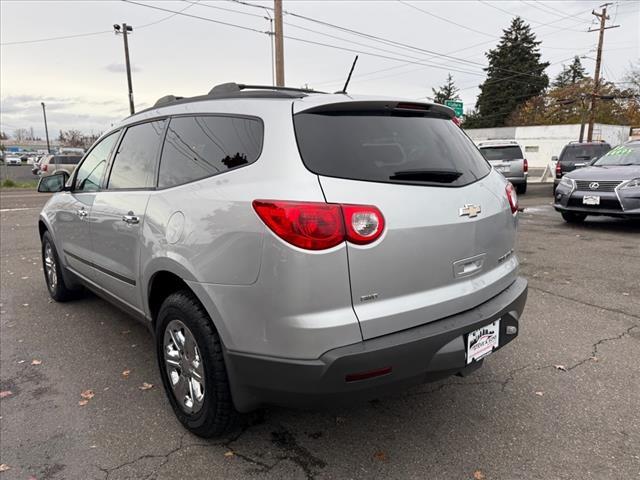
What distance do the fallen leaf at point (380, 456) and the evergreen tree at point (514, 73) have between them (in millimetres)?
63127

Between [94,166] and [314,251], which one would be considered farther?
[94,166]

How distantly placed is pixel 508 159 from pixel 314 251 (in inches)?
559

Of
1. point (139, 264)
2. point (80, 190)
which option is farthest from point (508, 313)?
point (80, 190)

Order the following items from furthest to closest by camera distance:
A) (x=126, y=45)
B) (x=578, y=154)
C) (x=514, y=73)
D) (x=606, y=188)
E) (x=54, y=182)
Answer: (x=514, y=73) < (x=126, y=45) < (x=578, y=154) < (x=606, y=188) < (x=54, y=182)

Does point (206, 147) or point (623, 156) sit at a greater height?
point (206, 147)

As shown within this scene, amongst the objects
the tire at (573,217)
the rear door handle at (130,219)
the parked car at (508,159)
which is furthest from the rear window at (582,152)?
the rear door handle at (130,219)

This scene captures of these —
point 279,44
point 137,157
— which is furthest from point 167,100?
point 279,44

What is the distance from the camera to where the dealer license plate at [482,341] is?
89.4 inches

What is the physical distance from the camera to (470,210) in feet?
7.67

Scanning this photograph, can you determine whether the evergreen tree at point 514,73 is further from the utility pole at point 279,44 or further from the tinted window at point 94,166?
the tinted window at point 94,166

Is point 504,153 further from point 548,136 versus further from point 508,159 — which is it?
point 548,136

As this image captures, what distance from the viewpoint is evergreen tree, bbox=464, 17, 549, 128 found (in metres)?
58.4

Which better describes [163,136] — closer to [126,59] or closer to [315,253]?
[315,253]

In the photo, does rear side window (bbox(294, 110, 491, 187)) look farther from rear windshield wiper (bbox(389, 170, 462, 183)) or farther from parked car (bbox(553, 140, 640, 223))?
parked car (bbox(553, 140, 640, 223))
